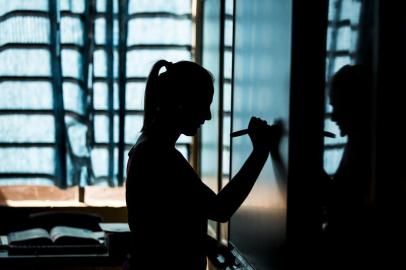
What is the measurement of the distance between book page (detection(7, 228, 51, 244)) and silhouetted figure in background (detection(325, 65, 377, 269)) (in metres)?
1.63

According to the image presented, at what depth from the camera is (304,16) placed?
1.37 m

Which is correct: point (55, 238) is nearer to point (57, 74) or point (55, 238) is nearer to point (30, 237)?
point (30, 237)

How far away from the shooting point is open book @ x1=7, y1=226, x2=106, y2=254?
8.41 feet

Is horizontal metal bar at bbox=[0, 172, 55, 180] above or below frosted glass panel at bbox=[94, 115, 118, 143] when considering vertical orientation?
below

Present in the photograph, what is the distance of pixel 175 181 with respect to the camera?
63.5 inches

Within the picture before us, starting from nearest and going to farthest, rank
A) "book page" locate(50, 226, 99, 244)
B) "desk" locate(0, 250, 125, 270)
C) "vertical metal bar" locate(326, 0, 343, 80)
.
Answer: "vertical metal bar" locate(326, 0, 343, 80) → "desk" locate(0, 250, 125, 270) → "book page" locate(50, 226, 99, 244)

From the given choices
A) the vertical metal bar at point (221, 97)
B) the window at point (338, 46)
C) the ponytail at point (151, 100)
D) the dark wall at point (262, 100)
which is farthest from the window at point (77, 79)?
the window at point (338, 46)

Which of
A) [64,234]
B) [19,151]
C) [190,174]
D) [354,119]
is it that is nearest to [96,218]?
[64,234]

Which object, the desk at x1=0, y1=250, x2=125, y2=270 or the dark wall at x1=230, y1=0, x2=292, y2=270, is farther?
the desk at x1=0, y1=250, x2=125, y2=270

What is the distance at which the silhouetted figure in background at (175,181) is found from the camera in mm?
1613

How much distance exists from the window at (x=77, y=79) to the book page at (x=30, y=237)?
0.55 metres

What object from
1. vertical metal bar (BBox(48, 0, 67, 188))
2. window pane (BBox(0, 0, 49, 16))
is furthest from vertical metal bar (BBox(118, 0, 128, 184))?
window pane (BBox(0, 0, 49, 16))

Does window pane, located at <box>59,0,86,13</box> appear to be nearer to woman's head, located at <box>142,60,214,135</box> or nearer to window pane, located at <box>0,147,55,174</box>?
window pane, located at <box>0,147,55,174</box>

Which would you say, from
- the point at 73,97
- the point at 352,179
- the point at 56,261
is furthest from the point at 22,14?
the point at 352,179
